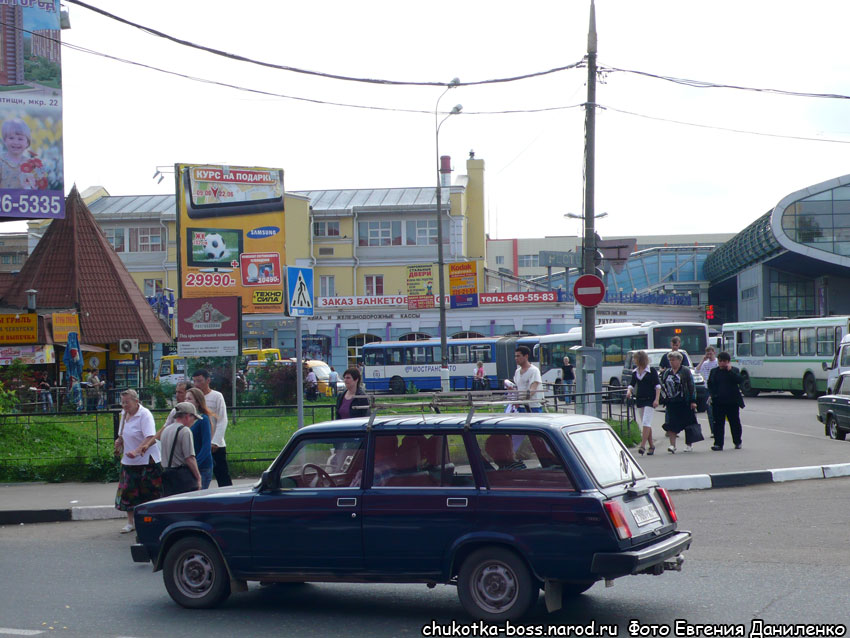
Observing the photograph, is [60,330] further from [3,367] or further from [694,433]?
[694,433]

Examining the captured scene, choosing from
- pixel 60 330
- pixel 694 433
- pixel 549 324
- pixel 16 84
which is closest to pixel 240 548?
pixel 694 433

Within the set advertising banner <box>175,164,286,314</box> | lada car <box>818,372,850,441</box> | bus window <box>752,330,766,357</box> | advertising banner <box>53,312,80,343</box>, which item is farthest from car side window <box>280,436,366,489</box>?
bus window <box>752,330,766,357</box>

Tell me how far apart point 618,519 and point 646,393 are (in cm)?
1079

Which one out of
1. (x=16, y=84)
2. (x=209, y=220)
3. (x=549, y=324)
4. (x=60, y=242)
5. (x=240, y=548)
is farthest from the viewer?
(x=549, y=324)

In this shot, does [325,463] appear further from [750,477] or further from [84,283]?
[84,283]

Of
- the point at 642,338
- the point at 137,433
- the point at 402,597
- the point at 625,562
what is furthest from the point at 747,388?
the point at 625,562

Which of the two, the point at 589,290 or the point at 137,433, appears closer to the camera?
the point at 137,433

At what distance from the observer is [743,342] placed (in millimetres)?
40438

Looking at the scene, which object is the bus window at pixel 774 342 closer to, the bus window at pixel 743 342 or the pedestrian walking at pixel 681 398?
the bus window at pixel 743 342

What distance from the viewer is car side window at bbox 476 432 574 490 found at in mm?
6543

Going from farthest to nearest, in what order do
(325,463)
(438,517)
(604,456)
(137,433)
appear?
(137,433)
(325,463)
(604,456)
(438,517)

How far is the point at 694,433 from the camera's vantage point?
16.5m

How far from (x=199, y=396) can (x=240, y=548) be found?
3738mm

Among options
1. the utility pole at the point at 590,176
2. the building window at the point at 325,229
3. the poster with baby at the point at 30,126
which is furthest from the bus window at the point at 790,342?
the building window at the point at 325,229
